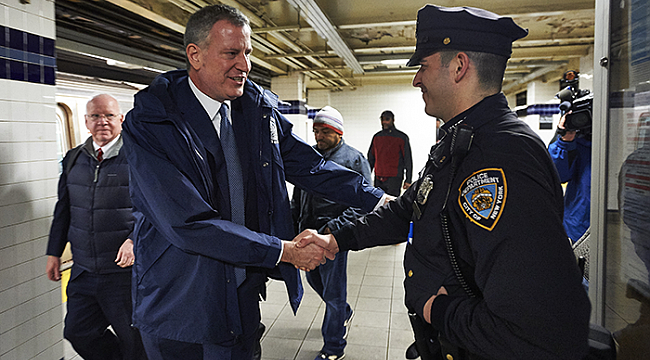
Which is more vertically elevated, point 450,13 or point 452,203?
point 450,13

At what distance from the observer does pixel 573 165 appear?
276 cm

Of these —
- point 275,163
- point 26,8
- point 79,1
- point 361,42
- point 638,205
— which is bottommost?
point 638,205

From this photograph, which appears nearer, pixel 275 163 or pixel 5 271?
pixel 275 163

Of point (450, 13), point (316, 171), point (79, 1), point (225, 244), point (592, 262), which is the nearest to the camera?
point (450, 13)

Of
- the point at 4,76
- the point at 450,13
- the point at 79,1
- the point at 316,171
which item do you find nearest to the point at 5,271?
the point at 4,76

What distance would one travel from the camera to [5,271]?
6.57 feet

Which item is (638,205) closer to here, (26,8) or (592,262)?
(592,262)

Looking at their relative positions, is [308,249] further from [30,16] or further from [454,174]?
[30,16]

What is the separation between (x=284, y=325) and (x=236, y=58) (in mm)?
2723

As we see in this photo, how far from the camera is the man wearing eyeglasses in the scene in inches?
101

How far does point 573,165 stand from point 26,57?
3337mm

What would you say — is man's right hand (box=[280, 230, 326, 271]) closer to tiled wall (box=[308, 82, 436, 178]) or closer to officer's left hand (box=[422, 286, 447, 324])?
officer's left hand (box=[422, 286, 447, 324])

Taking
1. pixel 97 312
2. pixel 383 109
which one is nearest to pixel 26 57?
pixel 97 312

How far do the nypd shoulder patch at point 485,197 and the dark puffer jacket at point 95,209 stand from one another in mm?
2307
